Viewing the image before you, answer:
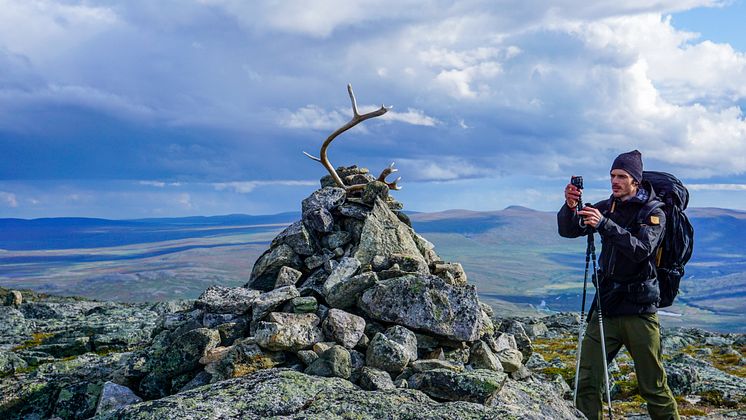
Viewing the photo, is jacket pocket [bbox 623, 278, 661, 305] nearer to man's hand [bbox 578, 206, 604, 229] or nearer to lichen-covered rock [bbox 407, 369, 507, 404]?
man's hand [bbox 578, 206, 604, 229]

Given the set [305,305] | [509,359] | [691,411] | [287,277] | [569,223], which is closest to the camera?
[569,223]

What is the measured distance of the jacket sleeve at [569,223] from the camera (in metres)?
10.9

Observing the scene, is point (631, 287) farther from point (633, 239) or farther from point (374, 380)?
point (374, 380)

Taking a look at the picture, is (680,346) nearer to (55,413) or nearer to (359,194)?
(359,194)

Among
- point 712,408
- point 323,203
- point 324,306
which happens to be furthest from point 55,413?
point 712,408

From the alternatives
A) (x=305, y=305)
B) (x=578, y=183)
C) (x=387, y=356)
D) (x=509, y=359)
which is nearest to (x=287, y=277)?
(x=305, y=305)

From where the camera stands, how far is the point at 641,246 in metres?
9.95

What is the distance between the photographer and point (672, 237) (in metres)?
11.0

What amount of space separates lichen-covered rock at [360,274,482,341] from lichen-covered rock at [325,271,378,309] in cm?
24

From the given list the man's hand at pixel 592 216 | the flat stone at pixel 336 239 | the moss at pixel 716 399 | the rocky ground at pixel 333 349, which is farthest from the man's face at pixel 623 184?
the moss at pixel 716 399

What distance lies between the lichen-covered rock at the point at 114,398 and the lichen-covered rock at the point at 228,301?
2406mm

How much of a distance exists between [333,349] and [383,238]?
4354 mm

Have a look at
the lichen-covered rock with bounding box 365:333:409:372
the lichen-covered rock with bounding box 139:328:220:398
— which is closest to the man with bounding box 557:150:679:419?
the lichen-covered rock with bounding box 365:333:409:372

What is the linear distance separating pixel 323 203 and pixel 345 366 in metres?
6.03
